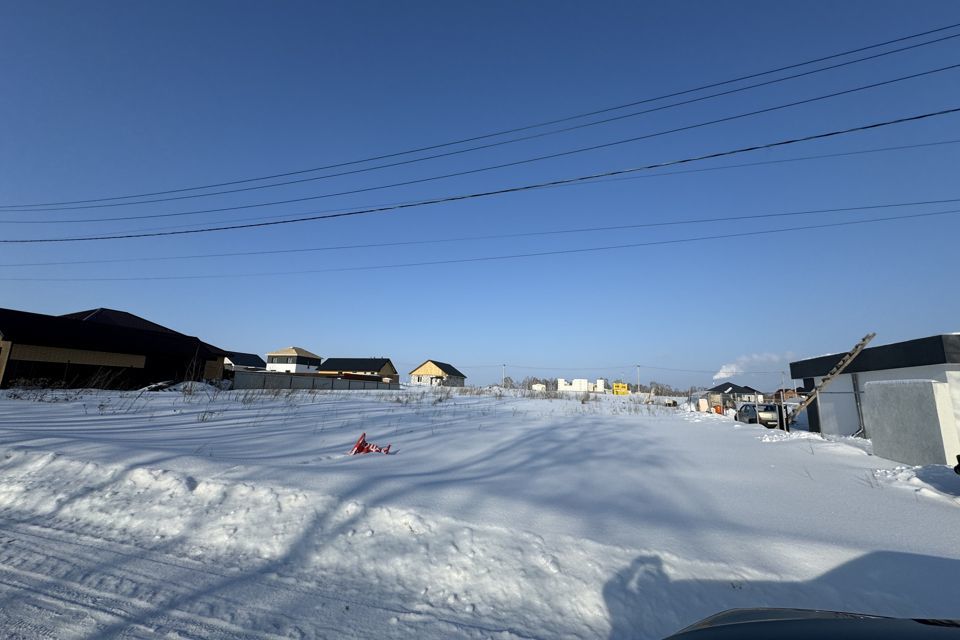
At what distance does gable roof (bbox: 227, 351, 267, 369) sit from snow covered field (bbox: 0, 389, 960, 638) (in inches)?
2900

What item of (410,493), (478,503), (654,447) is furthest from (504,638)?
(654,447)

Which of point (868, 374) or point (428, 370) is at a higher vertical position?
point (428, 370)

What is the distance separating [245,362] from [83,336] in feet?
163

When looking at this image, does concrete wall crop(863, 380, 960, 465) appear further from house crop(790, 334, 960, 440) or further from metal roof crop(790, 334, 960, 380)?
metal roof crop(790, 334, 960, 380)

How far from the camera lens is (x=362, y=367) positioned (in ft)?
257

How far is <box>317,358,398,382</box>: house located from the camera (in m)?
76.9

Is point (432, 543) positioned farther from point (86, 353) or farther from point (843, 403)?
point (86, 353)

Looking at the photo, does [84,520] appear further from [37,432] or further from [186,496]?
[37,432]

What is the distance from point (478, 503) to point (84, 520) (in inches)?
167

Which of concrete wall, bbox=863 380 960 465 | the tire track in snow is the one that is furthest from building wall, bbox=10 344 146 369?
concrete wall, bbox=863 380 960 465

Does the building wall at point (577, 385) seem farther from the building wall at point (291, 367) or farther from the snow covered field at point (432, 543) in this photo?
the snow covered field at point (432, 543)

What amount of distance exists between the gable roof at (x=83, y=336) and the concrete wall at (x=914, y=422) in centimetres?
3416

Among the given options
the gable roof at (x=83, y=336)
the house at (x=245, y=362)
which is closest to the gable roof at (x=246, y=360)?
the house at (x=245, y=362)

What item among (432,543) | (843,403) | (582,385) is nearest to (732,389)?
→ (582,385)
